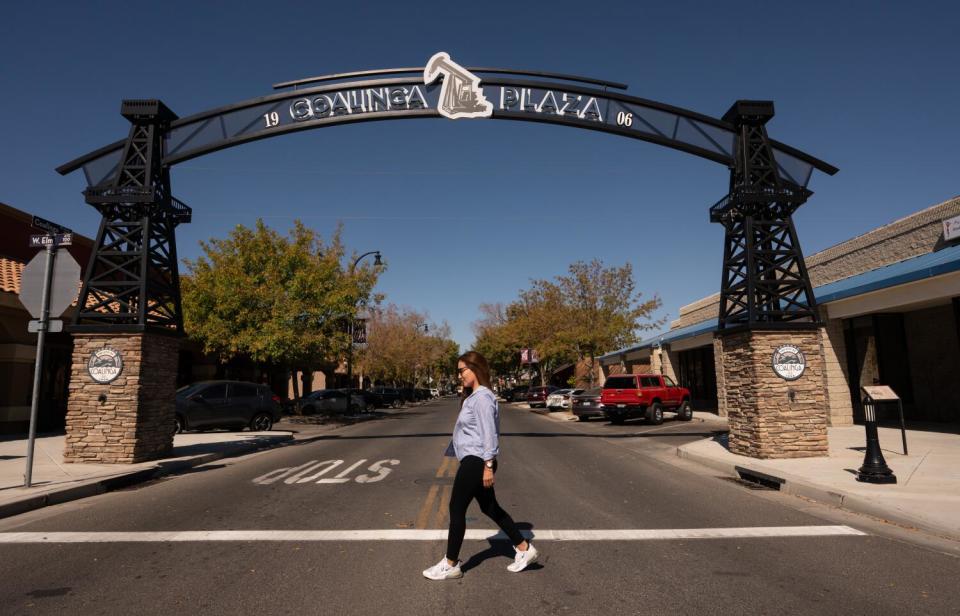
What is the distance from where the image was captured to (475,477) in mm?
4816

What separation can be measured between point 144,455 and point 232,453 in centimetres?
Answer: 260

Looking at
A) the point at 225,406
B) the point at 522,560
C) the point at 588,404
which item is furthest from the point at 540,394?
the point at 522,560

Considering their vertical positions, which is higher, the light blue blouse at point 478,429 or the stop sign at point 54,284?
the stop sign at point 54,284

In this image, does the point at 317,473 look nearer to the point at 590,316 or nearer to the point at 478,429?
the point at 478,429

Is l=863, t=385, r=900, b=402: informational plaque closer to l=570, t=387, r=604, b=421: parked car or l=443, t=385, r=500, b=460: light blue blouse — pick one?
l=443, t=385, r=500, b=460: light blue blouse

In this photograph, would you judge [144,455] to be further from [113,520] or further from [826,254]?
[826,254]

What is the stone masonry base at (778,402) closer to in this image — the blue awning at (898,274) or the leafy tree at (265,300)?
the blue awning at (898,274)

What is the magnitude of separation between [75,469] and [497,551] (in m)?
8.87

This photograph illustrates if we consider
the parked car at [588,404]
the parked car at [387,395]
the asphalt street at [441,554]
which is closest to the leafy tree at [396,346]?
the parked car at [387,395]

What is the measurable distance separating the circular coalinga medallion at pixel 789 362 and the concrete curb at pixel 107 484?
473 inches

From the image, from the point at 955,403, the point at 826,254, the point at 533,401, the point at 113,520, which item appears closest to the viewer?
the point at 113,520

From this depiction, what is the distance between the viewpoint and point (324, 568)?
5.04 metres

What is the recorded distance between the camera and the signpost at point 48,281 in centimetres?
898

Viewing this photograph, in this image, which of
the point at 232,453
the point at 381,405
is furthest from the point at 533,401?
the point at 232,453
